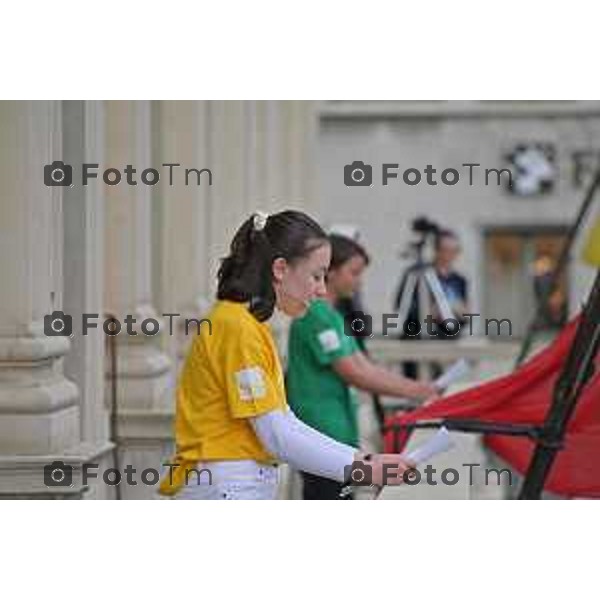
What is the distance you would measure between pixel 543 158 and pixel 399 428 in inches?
636

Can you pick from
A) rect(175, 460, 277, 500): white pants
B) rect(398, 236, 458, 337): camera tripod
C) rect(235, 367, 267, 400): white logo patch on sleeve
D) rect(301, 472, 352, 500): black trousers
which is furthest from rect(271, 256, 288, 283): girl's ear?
rect(398, 236, 458, 337): camera tripod

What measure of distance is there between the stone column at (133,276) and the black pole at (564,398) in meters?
1.71

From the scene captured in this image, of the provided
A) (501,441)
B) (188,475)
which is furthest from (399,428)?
(188,475)

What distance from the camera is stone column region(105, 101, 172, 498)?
23.1 feet

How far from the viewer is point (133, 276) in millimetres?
7367

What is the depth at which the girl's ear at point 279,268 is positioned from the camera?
443cm

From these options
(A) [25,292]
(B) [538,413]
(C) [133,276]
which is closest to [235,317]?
(A) [25,292]

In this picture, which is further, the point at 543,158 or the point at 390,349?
the point at 543,158

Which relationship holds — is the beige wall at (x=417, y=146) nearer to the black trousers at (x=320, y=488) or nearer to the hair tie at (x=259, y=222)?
the black trousers at (x=320, y=488)

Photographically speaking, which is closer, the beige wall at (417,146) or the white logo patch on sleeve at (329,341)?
the white logo patch on sleeve at (329,341)

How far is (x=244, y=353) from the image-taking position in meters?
4.38

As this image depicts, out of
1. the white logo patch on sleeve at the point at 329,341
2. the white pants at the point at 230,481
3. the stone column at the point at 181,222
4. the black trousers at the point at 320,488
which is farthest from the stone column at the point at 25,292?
the stone column at the point at 181,222

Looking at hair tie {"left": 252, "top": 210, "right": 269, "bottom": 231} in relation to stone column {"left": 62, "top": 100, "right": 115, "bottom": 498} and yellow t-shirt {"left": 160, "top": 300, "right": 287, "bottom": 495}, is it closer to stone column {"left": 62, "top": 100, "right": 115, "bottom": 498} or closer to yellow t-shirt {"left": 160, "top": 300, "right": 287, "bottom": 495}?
yellow t-shirt {"left": 160, "top": 300, "right": 287, "bottom": 495}

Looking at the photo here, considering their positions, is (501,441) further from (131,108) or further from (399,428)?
(131,108)
